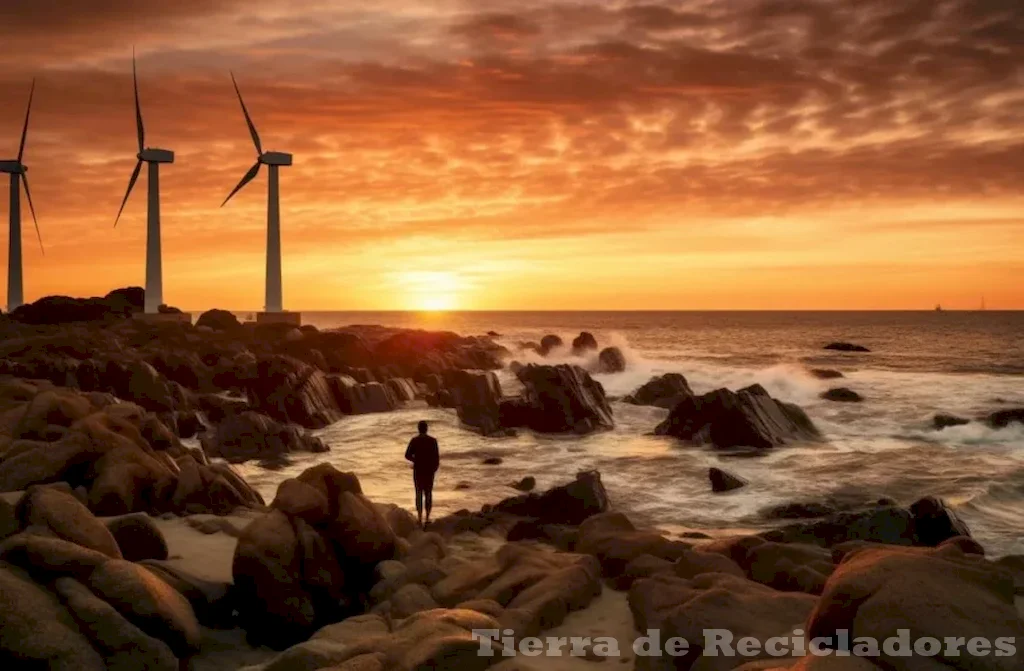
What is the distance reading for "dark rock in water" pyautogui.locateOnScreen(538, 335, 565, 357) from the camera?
86938 millimetres

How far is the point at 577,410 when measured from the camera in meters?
36.1

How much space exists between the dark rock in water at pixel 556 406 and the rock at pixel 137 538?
23.9 m

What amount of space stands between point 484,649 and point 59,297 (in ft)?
284

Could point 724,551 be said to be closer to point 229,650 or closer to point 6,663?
point 229,650

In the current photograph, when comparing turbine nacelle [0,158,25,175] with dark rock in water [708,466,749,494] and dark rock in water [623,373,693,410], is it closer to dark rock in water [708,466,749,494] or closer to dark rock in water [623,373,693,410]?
dark rock in water [623,373,693,410]

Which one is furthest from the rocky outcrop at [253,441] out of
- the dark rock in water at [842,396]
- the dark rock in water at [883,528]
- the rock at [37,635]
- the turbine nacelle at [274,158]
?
the turbine nacelle at [274,158]

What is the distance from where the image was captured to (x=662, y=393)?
1716 inches

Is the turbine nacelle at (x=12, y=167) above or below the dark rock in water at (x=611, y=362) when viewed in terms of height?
above

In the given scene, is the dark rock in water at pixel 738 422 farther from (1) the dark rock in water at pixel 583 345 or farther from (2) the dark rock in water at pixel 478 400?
(1) the dark rock in water at pixel 583 345

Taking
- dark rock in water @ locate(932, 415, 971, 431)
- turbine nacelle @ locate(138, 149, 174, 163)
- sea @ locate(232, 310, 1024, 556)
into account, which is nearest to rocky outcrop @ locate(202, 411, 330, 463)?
sea @ locate(232, 310, 1024, 556)

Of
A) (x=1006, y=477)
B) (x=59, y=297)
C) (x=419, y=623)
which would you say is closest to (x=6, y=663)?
(x=419, y=623)

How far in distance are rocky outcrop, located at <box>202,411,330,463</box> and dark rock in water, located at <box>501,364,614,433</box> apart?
9.65 meters

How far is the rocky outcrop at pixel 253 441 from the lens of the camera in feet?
91.1

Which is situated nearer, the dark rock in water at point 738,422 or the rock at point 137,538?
the rock at point 137,538
